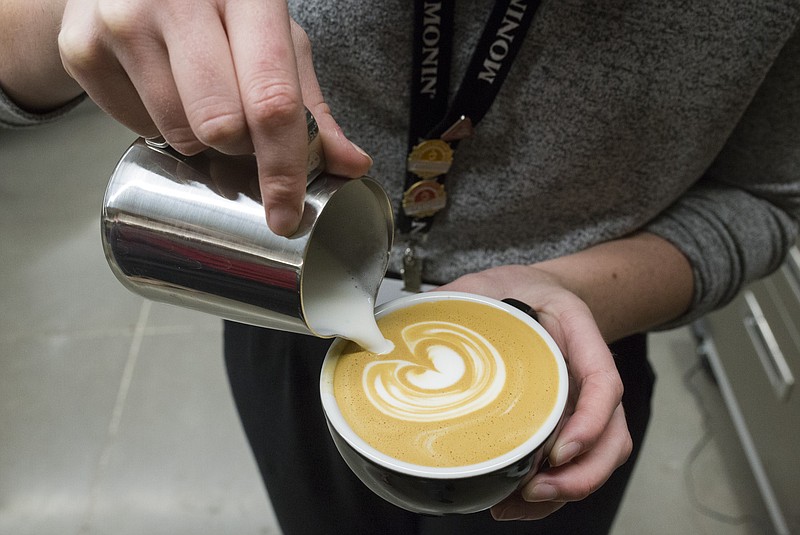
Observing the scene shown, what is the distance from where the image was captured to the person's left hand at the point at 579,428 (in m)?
0.53

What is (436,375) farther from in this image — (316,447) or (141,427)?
(141,427)

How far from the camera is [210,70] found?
407 millimetres

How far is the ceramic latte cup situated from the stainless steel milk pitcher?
87 millimetres

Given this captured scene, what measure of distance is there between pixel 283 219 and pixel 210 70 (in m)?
0.11

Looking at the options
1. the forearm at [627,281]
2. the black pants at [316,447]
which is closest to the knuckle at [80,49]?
the black pants at [316,447]

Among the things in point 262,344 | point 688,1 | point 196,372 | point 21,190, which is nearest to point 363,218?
point 262,344

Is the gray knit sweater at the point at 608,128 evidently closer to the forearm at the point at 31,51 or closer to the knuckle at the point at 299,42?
the forearm at the point at 31,51

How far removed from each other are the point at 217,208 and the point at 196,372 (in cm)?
129

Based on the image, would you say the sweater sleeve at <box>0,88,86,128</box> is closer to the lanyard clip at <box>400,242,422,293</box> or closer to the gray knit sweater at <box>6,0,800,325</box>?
the gray knit sweater at <box>6,0,800,325</box>

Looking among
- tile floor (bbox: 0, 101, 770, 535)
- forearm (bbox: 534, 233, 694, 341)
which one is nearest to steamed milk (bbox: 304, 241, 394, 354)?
forearm (bbox: 534, 233, 694, 341)

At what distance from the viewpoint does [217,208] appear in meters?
0.49

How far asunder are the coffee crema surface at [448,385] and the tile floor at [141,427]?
3.09 ft

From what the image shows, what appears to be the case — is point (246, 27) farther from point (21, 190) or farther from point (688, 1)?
point (21, 190)

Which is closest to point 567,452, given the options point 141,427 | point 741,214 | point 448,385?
point 448,385
